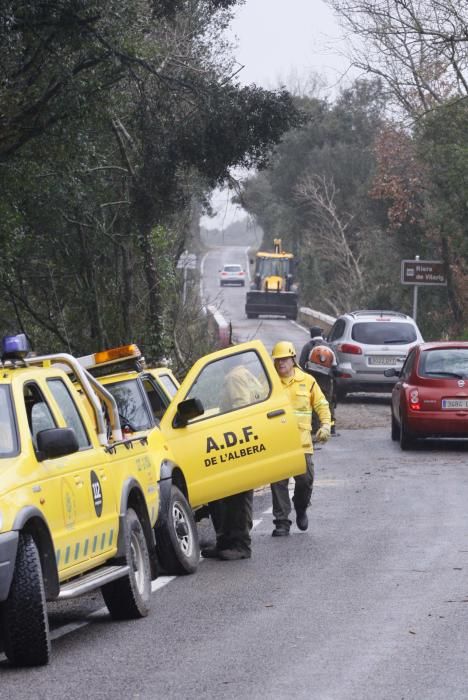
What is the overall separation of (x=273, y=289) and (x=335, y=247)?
6384 mm

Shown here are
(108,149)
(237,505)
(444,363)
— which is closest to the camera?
(237,505)

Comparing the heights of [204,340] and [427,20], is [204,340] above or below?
below

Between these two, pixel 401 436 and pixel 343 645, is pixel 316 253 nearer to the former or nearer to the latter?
pixel 401 436

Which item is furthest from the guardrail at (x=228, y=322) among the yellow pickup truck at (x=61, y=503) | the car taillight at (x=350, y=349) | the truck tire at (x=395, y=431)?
the yellow pickup truck at (x=61, y=503)

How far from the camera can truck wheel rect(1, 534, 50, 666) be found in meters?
7.54

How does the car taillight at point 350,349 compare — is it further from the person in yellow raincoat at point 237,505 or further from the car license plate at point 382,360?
the person in yellow raincoat at point 237,505

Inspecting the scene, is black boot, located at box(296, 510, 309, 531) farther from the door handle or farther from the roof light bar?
the roof light bar

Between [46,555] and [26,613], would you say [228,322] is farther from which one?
[26,613]

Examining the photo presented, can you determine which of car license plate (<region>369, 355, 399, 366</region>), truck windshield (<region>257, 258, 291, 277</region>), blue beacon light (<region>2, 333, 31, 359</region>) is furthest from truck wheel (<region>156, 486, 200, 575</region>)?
truck windshield (<region>257, 258, 291, 277</region>)

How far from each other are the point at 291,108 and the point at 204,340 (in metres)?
12.4

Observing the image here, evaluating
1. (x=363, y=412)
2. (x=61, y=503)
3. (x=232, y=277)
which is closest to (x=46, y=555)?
(x=61, y=503)

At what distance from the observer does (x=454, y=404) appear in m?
21.1

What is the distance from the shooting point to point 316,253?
226ft

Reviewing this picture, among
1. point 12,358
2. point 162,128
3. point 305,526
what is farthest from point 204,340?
point 12,358
